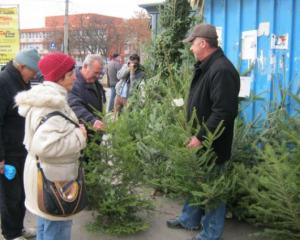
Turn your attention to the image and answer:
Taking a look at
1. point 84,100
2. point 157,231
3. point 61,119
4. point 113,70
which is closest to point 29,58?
point 84,100

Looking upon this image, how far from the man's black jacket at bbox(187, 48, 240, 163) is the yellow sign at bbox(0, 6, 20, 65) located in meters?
Result: 9.69

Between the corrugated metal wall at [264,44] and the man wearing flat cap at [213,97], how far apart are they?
928mm

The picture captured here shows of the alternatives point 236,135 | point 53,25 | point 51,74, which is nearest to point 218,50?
point 236,135

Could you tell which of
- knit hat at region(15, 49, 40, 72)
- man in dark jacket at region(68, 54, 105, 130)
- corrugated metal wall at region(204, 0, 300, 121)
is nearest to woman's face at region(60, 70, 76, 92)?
knit hat at region(15, 49, 40, 72)

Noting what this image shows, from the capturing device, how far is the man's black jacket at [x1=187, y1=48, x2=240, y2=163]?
12.6ft

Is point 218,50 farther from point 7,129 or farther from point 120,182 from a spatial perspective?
point 7,129

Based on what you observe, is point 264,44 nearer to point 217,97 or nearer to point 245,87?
point 245,87

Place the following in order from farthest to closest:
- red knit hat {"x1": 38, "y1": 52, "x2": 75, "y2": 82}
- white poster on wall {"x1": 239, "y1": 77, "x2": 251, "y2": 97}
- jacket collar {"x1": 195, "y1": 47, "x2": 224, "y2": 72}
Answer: white poster on wall {"x1": 239, "y1": 77, "x2": 251, "y2": 97}
jacket collar {"x1": 195, "y1": 47, "x2": 224, "y2": 72}
red knit hat {"x1": 38, "y1": 52, "x2": 75, "y2": 82}

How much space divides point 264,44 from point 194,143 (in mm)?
1695

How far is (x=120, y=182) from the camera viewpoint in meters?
4.57

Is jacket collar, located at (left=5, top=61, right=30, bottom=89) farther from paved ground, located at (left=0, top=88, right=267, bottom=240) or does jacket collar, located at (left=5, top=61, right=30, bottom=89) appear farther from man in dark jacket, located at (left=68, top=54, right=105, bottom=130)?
paved ground, located at (left=0, top=88, right=267, bottom=240)

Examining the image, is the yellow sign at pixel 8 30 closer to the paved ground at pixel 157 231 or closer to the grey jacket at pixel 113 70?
the grey jacket at pixel 113 70

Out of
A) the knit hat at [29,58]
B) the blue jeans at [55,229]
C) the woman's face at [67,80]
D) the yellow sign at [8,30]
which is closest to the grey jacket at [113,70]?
the yellow sign at [8,30]

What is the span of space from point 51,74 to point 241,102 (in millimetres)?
2395
